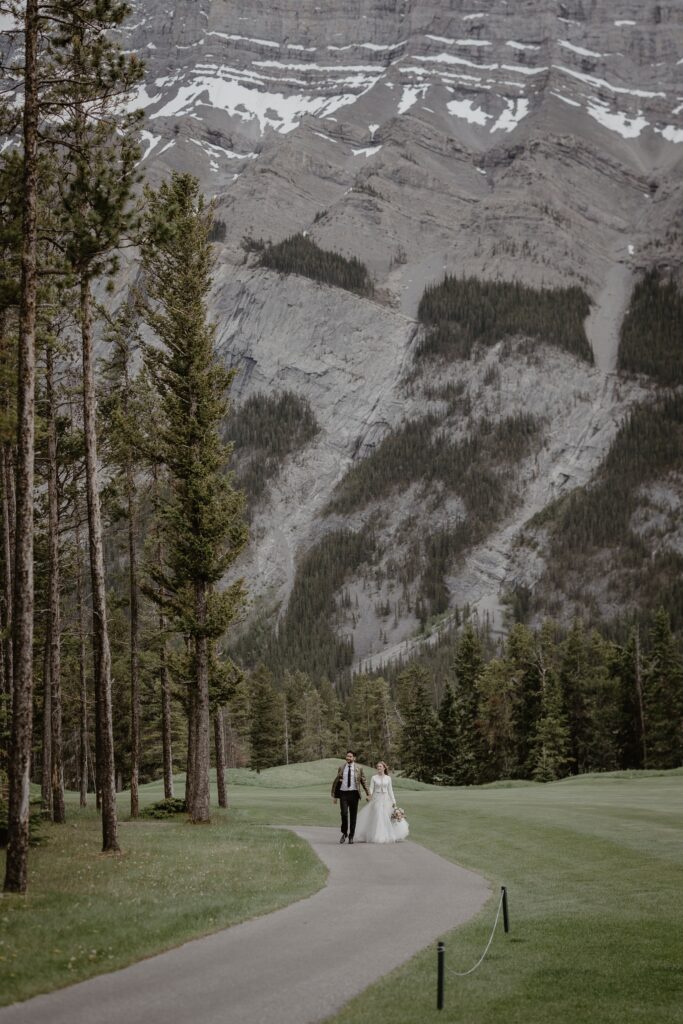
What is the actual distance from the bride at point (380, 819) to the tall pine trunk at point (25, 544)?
12.1 m

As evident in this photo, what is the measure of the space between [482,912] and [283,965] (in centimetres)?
490

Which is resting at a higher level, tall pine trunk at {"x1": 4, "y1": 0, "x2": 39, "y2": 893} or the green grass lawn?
tall pine trunk at {"x1": 4, "y1": 0, "x2": 39, "y2": 893}

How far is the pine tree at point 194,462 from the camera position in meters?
29.9

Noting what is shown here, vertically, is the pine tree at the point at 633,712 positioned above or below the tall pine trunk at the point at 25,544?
below

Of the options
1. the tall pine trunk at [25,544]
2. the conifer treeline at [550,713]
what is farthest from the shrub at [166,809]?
the conifer treeline at [550,713]

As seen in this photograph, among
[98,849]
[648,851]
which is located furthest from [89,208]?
[648,851]

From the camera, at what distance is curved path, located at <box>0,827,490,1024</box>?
9656mm

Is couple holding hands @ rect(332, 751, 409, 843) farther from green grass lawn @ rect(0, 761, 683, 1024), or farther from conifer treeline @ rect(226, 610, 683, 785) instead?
conifer treeline @ rect(226, 610, 683, 785)

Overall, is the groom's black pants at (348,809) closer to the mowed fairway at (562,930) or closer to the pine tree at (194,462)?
the mowed fairway at (562,930)

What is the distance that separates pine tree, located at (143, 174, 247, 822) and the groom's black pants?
558cm

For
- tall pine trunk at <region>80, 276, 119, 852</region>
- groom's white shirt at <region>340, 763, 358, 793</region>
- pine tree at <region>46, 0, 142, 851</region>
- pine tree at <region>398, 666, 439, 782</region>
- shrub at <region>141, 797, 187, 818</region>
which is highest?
pine tree at <region>46, 0, 142, 851</region>

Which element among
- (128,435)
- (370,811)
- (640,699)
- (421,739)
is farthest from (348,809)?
(421,739)

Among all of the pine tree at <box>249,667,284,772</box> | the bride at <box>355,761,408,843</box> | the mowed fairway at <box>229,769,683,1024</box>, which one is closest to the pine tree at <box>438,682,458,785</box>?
the pine tree at <box>249,667,284,772</box>

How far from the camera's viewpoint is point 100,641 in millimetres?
21531
